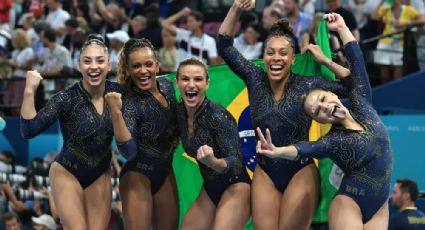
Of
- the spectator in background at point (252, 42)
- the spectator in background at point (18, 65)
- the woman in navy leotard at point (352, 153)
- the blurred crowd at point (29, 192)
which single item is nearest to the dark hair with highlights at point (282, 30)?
the woman in navy leotard at point (352, 153)

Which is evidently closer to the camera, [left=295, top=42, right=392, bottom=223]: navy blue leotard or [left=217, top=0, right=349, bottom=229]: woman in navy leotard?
[left=295, top=42, right=392, bottom=223]: navy blue leotard

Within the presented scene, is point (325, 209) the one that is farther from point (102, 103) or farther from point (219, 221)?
point (102, 103)

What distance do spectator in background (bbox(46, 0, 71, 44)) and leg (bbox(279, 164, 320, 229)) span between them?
24.0ft

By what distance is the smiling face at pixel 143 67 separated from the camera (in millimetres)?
8234

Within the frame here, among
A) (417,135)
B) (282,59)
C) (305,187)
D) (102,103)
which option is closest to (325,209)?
(305,187)

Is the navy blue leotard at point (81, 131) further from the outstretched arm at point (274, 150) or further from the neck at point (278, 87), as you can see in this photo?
the outstretched arm at point (274, 150)

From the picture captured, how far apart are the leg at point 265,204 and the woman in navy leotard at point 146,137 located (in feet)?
2.30

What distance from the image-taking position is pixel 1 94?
14.0m

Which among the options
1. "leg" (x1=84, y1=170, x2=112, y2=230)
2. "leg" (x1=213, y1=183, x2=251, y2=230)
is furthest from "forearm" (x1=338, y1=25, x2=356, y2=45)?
"leg" (x1=84, y1=170, x2=112, y2=230)

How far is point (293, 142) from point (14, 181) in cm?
→ 512

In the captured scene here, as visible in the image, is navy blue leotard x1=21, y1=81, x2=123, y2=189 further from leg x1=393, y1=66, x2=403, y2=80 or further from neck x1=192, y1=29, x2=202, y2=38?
leg x1=393, y1=66, x2=403, y2=80

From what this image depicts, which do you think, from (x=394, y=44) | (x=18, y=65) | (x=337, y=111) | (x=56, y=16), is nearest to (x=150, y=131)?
(x=337, y=111)

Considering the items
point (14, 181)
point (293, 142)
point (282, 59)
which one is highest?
point (282, 59)

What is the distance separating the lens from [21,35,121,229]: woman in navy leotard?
8.11m
